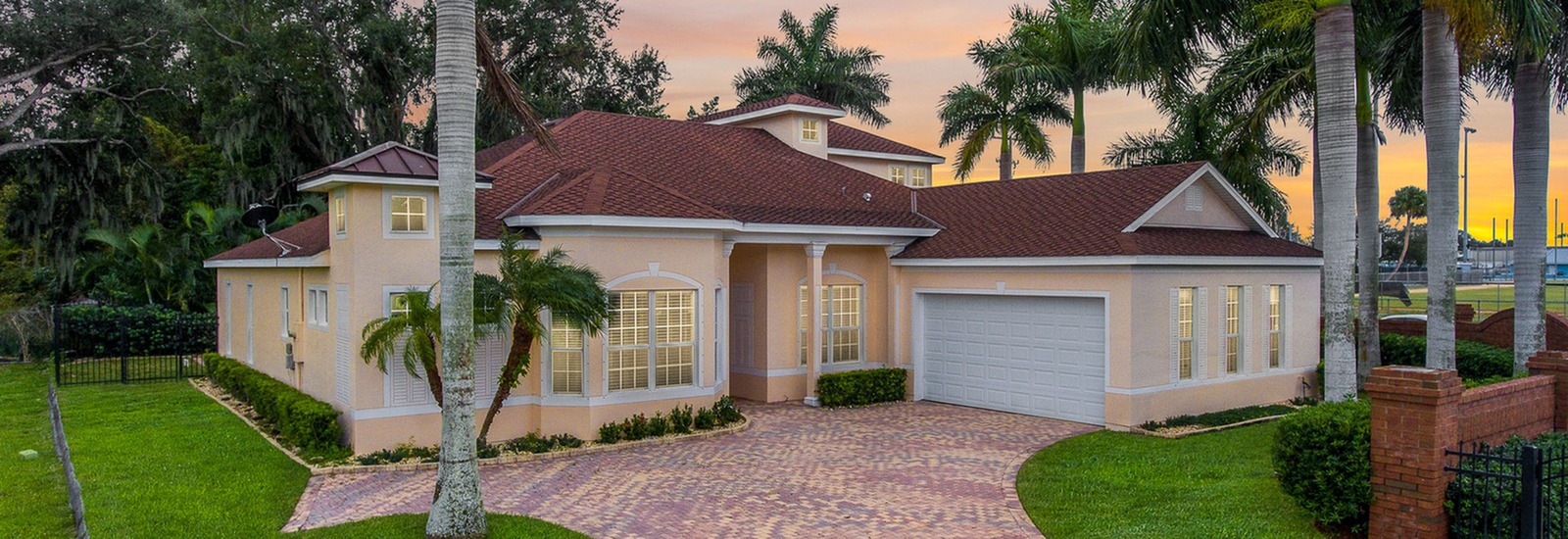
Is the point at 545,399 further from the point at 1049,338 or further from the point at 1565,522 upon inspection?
the point at 1565,522

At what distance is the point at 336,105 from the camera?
3031cm

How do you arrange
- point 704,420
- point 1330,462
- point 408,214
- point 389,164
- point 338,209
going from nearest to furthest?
point 1330,462 < point 389,164 < point 408,214 < point 338,209 < point 704,420

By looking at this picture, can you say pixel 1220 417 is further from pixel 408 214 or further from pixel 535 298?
pixel 408 214

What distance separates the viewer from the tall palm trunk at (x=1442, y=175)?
12031 mm

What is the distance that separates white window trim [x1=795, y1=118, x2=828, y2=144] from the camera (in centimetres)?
2194

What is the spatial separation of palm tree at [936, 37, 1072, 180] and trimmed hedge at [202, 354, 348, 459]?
18.8 m

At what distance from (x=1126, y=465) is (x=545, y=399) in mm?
7831

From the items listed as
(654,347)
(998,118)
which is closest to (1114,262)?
(654,347)

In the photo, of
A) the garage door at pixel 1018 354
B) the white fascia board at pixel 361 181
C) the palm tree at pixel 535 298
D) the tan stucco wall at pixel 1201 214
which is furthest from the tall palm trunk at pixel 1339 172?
the white fascia board at pixel 361 181

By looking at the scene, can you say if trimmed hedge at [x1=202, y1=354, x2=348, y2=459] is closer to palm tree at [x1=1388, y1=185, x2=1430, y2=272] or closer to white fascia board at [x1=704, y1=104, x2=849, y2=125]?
white fascia board at [x1=704, y1=104, x2=849, y2=125]

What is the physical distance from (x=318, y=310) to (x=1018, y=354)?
1126cm

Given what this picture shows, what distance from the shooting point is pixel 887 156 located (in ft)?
82.4

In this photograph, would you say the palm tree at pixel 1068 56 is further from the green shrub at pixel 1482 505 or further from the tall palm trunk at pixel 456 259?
the tall palm trunk at pixel 456 259

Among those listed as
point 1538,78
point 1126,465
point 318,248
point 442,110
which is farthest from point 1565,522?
point 318,248
